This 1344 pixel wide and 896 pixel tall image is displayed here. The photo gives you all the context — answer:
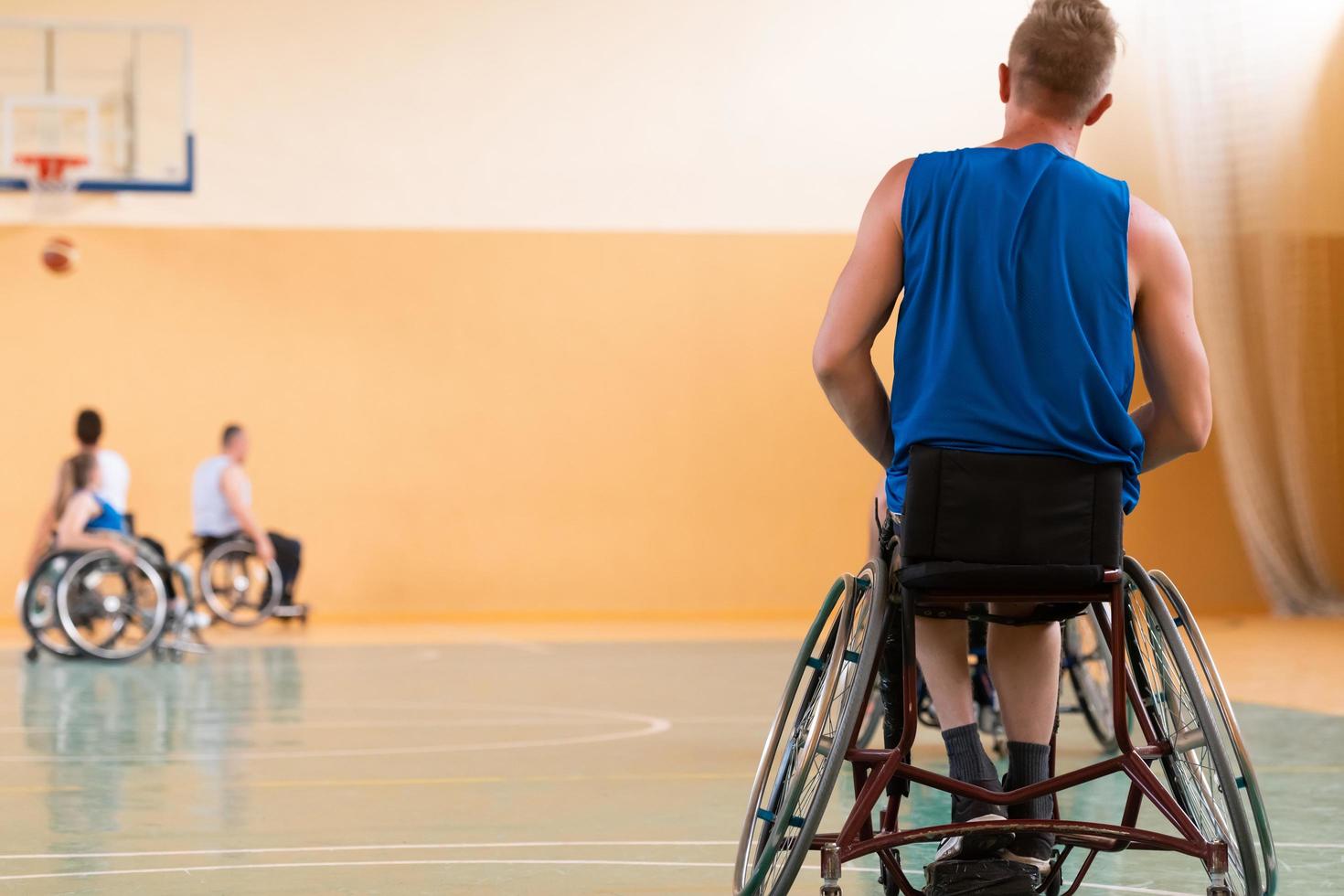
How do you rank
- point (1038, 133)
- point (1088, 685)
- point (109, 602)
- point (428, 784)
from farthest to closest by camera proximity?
point (109, 602) → point (1088, 685) → point (428, 784) → point (1038, 133)

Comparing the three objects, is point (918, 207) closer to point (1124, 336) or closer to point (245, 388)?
point (1124, 336)

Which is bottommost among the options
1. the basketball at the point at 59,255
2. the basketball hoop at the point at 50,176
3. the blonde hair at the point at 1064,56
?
the blonde hair at the point at 1064,56

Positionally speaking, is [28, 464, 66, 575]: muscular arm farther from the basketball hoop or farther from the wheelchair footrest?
the wheelchair footrest

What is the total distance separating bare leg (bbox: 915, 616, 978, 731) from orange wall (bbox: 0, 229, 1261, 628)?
8615 mm

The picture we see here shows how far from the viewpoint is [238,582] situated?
970 centimetres

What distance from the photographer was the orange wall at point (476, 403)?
10.5 meters

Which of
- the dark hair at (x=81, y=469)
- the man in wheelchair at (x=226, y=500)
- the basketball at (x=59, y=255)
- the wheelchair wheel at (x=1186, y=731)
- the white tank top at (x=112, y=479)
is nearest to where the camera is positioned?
the wheelchair wheel at (x=1186, y=731)

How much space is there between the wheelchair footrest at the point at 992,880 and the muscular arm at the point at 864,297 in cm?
56

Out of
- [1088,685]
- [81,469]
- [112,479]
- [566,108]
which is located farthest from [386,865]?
[566,108]

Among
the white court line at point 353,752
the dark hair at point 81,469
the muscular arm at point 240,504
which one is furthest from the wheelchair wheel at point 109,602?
the white court line at point 353,752

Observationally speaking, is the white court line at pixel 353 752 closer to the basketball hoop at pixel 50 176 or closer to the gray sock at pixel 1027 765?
the gray sock at pixel 1027 765

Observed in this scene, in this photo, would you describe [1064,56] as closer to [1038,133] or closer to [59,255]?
[1038,133]

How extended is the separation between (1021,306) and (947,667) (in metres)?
0.47

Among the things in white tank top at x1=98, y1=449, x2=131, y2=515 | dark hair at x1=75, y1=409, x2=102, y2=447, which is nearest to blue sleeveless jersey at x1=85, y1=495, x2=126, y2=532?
white tank top at x1=98, y1=449, x2=131, y2=515
